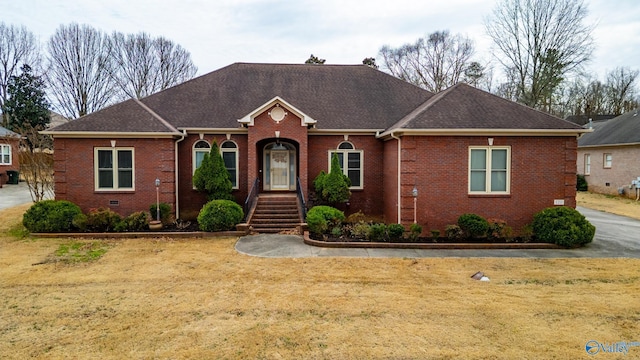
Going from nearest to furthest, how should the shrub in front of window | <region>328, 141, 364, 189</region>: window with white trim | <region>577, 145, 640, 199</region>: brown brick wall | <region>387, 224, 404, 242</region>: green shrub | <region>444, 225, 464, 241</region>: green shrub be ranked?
<region>387, 224, 404, 242</region>: green shrub < <region>444, 225, 464, 241</region>: green shrub < the shrub in front of window < <region>328, 141, 364, 189</region>: window with white trim < <region>577, 145, 640, 199</region>: brown brick wall

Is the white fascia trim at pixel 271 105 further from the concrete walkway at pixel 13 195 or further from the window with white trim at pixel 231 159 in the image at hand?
the concrete walkway at pixel 13 195

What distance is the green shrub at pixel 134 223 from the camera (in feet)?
41.3

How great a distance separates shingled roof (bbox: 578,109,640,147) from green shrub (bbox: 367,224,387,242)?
21.4 metres

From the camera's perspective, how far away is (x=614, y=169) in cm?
2509

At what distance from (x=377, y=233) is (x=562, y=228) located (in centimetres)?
568

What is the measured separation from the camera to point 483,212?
12.5 m

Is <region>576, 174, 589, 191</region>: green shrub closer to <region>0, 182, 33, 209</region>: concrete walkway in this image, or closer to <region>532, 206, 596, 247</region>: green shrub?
<region>532, 206, 596, 247</region>: green shrub

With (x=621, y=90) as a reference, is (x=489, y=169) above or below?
below

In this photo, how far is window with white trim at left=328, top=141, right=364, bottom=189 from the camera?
51.2 feet

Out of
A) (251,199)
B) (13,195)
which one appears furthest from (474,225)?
(13,195)

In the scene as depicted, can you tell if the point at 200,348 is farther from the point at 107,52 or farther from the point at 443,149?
the point at 107,52

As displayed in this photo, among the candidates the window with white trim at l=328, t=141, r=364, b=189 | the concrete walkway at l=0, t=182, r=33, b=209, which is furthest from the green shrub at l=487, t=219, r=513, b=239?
the concrete walkway at l=0, t=182, r=33, b=209

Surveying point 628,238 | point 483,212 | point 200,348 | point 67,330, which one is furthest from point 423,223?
point 67,330

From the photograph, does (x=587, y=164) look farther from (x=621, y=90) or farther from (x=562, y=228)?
(x=621, y=90)
